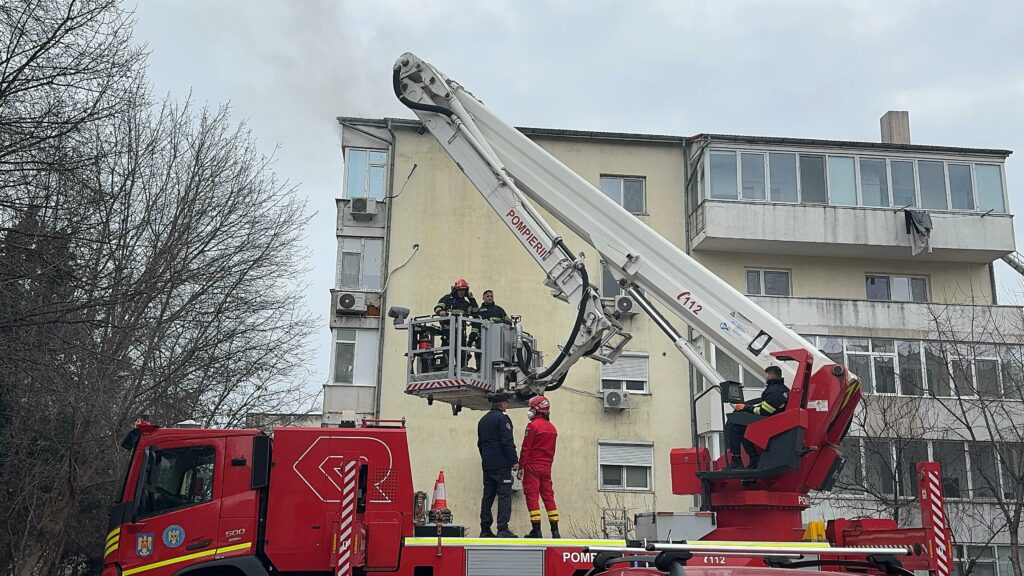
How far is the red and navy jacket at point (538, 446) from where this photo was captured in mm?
11992

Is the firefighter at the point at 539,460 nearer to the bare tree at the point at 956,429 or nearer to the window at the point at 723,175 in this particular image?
the bare tree at the point at 956,429

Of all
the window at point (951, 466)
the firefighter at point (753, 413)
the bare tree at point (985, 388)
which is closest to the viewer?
the firefighter at point (753, 413)

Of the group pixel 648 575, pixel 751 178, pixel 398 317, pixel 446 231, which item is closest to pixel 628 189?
pixel 751 178

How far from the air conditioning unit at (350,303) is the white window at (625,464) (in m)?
7.45

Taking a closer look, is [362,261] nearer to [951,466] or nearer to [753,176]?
[753,176]

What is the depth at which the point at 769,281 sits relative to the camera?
28.0 m

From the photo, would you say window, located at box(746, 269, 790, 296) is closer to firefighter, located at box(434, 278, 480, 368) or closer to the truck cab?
firefighter, located at box(434, 278, 480, 368)

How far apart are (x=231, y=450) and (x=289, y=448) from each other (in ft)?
2.14

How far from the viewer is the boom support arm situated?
12.9 m

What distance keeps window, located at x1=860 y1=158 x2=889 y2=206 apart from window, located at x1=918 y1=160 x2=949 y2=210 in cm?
109

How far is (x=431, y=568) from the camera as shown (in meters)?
10.5

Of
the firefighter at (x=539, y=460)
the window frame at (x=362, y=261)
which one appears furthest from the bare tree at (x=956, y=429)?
the window frame at (x=362, y=261)

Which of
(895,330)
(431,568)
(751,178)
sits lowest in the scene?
→ (431,568)

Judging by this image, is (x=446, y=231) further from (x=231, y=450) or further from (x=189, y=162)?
(x=231, y=450)
